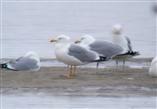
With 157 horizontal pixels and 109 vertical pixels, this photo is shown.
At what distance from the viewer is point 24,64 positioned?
1112 cm

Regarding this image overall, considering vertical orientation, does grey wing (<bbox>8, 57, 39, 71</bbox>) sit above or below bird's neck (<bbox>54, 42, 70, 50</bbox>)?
below

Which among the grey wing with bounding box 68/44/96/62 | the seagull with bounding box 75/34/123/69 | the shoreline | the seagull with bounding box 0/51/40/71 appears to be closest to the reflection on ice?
the shoreline

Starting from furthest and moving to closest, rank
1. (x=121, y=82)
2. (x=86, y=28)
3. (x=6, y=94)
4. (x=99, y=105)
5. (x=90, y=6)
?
(x=90, y=6)
(x=86, y=28)
(x=121, y=82)
(x=6, y=94)
(x=99, y=105)

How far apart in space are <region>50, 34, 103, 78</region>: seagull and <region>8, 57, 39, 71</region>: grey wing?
504 millimetres

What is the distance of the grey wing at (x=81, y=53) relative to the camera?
10.8 m

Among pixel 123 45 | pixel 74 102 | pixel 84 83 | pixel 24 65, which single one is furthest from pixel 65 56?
pixel 74 102

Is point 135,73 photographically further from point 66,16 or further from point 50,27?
point 66,16

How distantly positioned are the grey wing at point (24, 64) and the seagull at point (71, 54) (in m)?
0.50

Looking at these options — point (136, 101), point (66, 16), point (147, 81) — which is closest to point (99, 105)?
point (136, 101)

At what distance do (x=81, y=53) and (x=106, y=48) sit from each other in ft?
1.80

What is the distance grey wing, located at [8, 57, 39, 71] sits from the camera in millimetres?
11016

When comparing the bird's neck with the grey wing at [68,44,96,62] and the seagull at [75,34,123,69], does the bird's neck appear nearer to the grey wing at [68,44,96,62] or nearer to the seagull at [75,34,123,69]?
the grey wing at [68,44,96,62]

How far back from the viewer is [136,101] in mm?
8570

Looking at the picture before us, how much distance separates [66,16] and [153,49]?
24.5 ft
